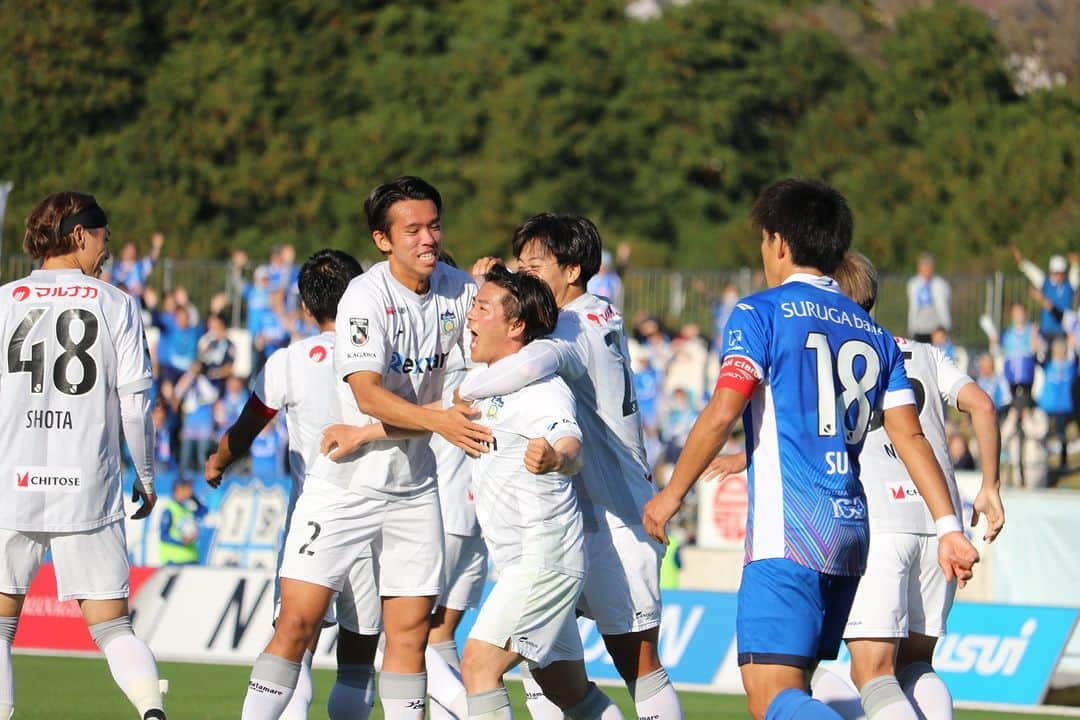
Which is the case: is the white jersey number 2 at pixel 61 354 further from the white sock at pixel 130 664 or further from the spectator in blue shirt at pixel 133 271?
the spectator in blue shirt at pixel 133 271

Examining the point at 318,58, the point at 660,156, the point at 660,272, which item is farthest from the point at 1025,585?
the point at 318,58

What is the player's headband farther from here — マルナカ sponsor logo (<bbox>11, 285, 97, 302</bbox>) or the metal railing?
the metal railing

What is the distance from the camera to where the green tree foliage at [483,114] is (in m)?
44.7

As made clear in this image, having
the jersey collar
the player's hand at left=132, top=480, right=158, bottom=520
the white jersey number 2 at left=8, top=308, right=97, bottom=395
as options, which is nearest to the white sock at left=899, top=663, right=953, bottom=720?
the jersey collar

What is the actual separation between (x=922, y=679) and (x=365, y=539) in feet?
8.37

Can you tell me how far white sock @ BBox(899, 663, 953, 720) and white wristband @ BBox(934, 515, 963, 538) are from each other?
141 cm

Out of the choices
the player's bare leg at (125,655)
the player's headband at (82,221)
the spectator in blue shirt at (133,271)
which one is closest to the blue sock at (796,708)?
the player's bare leg at (125,655)

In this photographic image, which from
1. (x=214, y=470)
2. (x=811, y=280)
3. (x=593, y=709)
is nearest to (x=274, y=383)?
(x=214, y=470)

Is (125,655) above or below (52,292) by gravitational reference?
below

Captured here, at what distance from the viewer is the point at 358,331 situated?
24.3ft

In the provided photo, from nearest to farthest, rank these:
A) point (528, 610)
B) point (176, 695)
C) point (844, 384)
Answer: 1. point (844, 384)
2. point (528, 610)
3. point (176, 695)

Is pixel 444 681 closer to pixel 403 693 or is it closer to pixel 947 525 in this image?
pixel 403 693

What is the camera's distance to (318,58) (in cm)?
4934

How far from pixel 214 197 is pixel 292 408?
38.9 m
